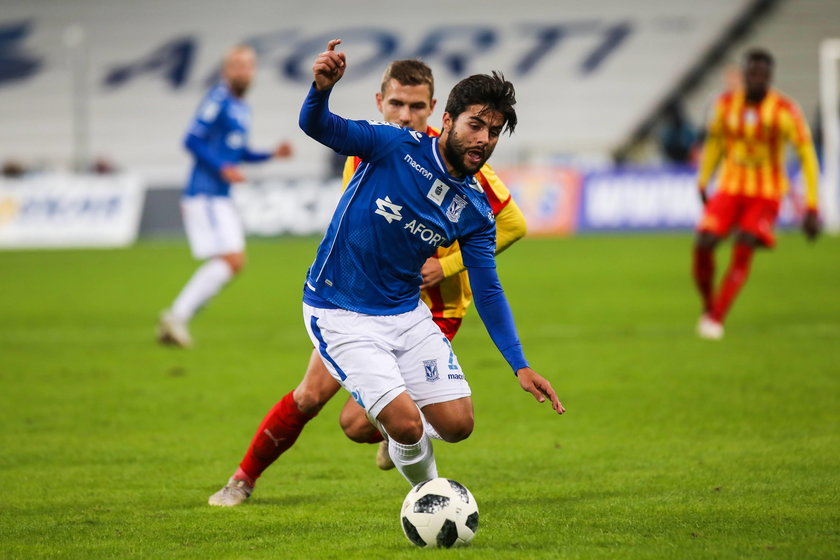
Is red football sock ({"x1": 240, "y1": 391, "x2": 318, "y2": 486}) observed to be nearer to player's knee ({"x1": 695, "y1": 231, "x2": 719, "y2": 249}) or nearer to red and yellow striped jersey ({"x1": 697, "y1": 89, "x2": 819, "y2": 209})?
player's knee ({"x1": 695, "y1": 231, "x2": 719, "y2": 249})

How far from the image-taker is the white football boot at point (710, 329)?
33.7ft

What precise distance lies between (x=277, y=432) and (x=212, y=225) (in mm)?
5669

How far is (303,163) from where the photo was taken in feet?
105

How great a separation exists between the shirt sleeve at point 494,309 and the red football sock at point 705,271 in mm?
6337

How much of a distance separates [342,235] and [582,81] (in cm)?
2905

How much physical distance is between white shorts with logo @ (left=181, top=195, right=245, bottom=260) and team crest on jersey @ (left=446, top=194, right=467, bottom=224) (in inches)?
240

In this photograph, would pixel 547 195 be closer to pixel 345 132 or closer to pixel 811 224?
pixel 811 224

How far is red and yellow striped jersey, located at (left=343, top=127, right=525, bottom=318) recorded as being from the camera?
5.34 metres

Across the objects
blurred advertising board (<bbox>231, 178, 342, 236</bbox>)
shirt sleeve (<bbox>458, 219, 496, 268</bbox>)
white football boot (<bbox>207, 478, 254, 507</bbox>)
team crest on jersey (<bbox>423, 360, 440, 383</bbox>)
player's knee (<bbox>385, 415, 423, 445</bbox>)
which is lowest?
blurred advertising board (<bbox>231, 178, 342, 236</bbox>)

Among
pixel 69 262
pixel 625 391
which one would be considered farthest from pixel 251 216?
pixel 625 391

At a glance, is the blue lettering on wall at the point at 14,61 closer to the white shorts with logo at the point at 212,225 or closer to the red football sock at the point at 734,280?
the white shorts with logo at the point at 212,225

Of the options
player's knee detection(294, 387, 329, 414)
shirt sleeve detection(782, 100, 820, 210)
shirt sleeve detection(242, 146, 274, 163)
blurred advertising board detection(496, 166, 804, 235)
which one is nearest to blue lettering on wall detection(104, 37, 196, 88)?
blurred advertising board detection(496, 166, 804, 235)

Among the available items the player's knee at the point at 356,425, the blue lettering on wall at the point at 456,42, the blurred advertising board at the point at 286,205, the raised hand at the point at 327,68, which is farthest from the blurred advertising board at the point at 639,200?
the raised hand at the point at 327,68

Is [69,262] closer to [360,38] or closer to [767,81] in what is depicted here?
[767,81]
